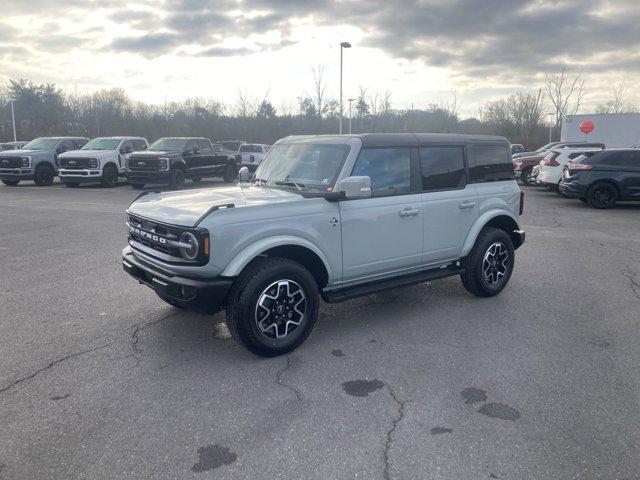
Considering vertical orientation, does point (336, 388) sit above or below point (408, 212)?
below

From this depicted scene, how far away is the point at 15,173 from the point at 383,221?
19592 millimetres

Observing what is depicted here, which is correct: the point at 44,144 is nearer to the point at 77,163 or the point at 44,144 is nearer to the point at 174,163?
the point at 77,163

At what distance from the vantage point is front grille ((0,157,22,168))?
19.7 metres

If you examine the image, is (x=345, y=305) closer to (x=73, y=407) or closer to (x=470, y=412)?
(x=470, y=412)

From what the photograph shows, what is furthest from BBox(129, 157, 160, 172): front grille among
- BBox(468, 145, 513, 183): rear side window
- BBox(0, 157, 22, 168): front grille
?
BBox(468, 145, 513, 183): rear side window

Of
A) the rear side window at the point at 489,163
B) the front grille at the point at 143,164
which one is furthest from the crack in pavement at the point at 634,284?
the front grille at the point at 143,164

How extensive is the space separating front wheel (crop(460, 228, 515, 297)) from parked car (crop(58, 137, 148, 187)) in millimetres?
16893

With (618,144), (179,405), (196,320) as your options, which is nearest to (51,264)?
(196,320)

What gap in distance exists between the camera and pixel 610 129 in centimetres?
3053

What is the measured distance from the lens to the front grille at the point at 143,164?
17.9 meters

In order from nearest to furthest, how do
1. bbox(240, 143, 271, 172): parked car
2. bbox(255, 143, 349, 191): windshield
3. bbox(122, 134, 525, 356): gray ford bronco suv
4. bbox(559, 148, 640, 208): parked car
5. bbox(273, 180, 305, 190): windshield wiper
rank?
1. bbox(122, 134, 525, 356): gray ford bronco suv
2. bbox(255, 143, 349, 191): windshield
3. bbox(273, 180, 305, 190): windshield wiper
4. bbox(559, 148, 640, 208): parked car
5. bbox(240, 143, 271, 172): parked car

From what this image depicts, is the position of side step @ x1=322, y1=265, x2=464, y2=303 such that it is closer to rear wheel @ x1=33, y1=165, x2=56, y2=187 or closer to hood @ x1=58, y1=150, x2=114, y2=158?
hood @ x1=58, y1=150, x2=114, y2=158

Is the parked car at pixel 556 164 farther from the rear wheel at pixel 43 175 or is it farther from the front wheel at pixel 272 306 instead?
the rear wheel at pixel 43 175

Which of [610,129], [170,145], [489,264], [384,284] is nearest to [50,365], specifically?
[384,284]
